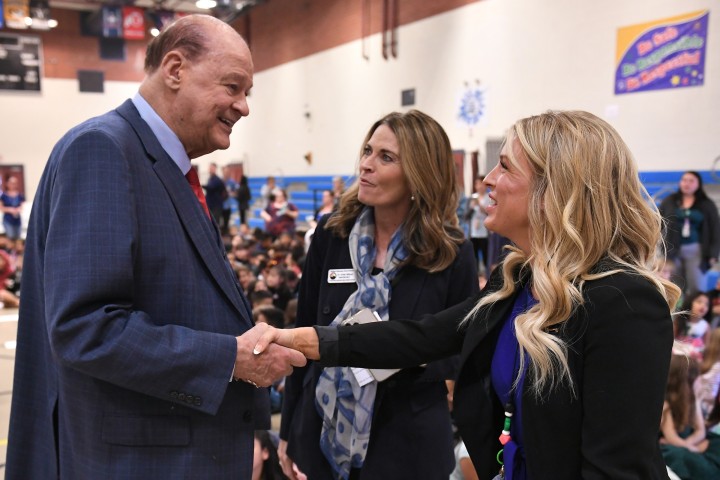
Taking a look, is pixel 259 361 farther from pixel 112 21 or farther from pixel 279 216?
pixel 112 21

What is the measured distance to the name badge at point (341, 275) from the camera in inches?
76.4

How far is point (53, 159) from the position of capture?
130cm

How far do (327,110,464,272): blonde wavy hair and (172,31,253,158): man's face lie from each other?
64 cm

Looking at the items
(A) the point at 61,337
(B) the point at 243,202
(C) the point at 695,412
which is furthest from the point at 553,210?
(B) the point at 243,202

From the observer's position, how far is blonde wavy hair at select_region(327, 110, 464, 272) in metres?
1.92

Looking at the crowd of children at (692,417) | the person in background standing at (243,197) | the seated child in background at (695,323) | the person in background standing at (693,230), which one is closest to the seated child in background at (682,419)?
the crowd of children at (692,417)

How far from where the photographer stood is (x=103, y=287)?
45.9 inches

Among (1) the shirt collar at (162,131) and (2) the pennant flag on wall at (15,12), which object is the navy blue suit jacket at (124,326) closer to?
(1) the shirt collar at (162,131)

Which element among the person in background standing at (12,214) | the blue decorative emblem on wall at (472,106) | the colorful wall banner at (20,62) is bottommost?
the person in background standing at (12,214)

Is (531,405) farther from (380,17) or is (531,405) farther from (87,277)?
(380,17)

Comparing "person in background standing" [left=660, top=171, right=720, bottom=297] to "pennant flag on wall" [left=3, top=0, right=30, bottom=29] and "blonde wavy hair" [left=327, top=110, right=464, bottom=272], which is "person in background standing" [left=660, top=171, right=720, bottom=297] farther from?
"pennant flag on wall" [left=3, top=0, right=30, bottom=29]

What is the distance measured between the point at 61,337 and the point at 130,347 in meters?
0.14

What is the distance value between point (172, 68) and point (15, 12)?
1649 cm

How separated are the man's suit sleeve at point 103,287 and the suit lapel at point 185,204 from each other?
0.35 ft
